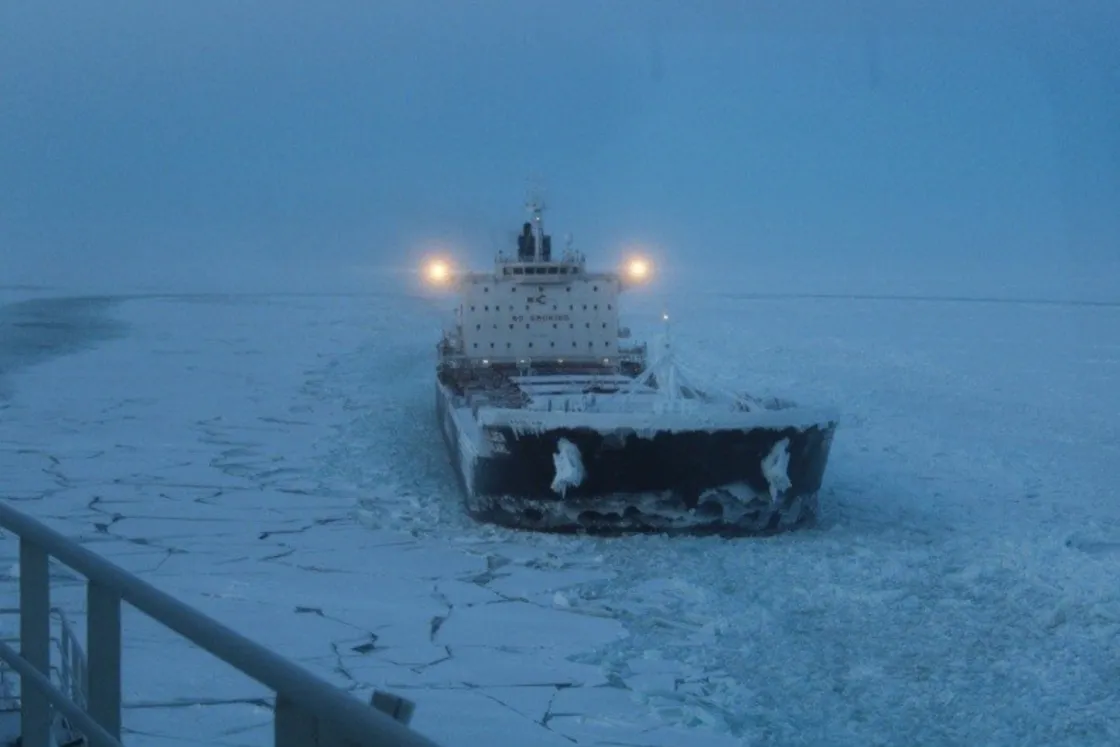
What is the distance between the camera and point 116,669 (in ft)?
6.61

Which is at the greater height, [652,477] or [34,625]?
[34,625]

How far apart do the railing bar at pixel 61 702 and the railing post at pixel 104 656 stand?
49mm

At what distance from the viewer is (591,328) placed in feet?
46.5

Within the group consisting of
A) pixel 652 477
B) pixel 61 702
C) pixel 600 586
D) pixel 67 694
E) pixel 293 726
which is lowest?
pixel 600 586

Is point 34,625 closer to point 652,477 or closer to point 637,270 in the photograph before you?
point 652,477

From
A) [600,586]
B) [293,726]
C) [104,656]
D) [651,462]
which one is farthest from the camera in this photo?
[651,462]

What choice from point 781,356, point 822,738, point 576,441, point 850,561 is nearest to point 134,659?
point 822,738

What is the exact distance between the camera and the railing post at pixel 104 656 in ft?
6.40

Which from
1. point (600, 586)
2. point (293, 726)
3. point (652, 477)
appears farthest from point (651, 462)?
point (293, 726)

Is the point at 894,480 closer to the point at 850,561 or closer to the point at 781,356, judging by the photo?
the point at 850,561

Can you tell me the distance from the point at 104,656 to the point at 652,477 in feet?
21.7

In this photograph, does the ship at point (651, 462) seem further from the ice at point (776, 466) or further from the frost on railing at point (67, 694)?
the frost on railing at point (67, 694)

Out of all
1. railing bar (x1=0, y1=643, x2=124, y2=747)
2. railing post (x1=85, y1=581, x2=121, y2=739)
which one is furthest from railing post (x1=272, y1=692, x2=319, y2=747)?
railing post (x1=85, y1=581, x2=121, y2=739)

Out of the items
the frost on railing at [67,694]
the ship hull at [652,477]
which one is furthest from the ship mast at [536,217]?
A: the frost on railing at [67,694]
